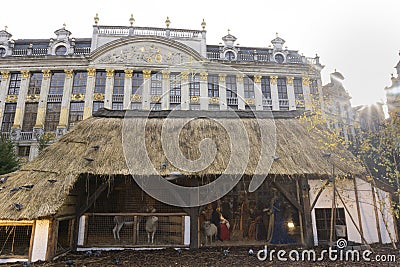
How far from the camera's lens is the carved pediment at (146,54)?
24.4m

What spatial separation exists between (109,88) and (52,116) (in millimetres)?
5582

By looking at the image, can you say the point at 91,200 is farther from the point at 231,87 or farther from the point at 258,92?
the point at 258,92

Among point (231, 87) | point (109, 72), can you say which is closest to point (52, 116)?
point (109, 72)

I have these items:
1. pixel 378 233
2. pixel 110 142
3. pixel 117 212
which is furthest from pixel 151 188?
pixel 378 233

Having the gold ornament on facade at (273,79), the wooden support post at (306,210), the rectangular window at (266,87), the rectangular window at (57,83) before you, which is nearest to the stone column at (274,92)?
the gold ornament on facade at (273,79)

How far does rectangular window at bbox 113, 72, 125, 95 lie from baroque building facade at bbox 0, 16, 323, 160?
0.09 meters

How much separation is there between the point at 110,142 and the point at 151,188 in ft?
7.45

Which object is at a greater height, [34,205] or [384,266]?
[34,205]

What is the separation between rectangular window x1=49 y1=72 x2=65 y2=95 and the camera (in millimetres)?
24469

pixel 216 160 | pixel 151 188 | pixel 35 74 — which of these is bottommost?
pixel 151 188

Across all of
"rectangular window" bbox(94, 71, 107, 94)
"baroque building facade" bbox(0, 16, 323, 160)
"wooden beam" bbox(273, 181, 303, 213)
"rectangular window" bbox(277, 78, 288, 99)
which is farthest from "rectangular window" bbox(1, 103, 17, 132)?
"rectangular window" bbox(277, 78, 288, 99)

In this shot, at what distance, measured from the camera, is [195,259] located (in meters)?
7.98

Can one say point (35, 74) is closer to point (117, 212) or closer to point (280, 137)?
point (117, 212)

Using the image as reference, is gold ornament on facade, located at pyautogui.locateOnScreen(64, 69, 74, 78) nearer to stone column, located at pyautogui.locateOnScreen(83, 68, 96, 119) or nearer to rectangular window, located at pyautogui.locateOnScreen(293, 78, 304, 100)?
→ stone column, located at pyautogui.locateOnScreen(83, 68, 96, 119)
